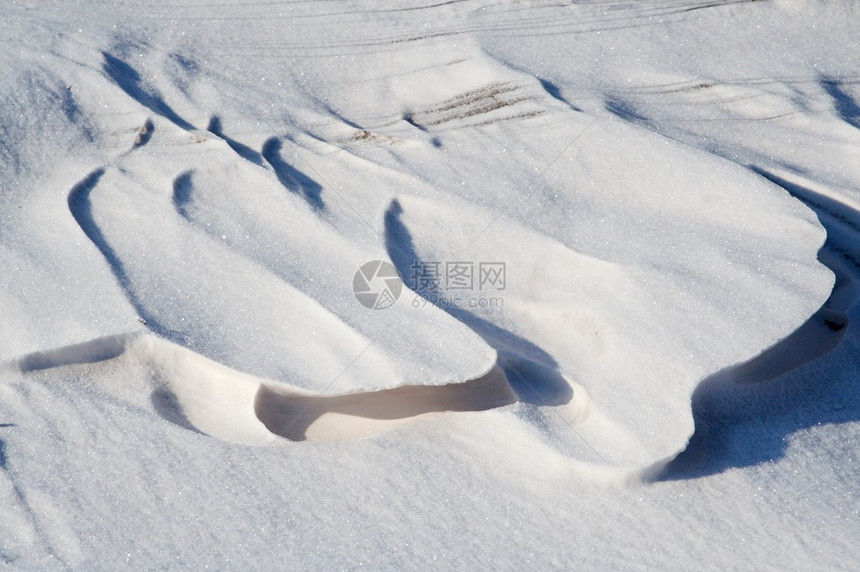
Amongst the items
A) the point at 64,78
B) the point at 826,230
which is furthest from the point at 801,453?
the point at 64,78

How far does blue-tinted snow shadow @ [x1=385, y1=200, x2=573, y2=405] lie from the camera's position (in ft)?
5.79

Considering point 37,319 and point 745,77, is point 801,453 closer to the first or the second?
point 745,77

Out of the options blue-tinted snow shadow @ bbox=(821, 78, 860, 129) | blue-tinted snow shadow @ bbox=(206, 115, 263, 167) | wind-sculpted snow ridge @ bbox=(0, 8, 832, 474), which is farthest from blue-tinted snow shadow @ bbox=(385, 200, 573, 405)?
blue-tinted snow shadow @ bbox=(821, 78, 860, 129)

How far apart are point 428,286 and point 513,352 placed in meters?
0.24

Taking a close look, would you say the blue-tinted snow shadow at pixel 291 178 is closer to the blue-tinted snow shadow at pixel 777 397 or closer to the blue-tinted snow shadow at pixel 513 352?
the blue-tinted snow shadow at pixel 513 352

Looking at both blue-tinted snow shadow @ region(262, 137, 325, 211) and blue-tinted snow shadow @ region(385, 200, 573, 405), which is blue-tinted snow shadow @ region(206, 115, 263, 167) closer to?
blue-tinted snow shadow @ region(262, 137, 325, 211)

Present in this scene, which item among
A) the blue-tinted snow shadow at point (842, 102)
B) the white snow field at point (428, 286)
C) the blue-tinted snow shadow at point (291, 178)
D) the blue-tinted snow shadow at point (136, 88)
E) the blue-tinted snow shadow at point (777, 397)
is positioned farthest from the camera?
the blue-tinted snow shadow at point (842, 102)

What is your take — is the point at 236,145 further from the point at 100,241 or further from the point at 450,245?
the point at 450,245

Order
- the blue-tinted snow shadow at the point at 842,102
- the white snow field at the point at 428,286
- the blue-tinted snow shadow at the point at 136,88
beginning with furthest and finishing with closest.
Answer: the blue-tinted snow shadow at the point at 842,102
the blue-tinted snow shadow at the point at 136,88
the white snow field at the point at 428,286

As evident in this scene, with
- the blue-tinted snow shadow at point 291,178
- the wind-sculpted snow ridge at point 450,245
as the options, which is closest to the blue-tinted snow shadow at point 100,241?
the wind-sculpted snow ridge at point 450,245

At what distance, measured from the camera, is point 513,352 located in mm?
1827

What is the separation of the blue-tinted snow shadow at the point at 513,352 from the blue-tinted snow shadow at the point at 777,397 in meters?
0.24

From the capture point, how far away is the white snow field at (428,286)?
1.58 metres

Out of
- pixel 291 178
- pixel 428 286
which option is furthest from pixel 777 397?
pixel 291 178
